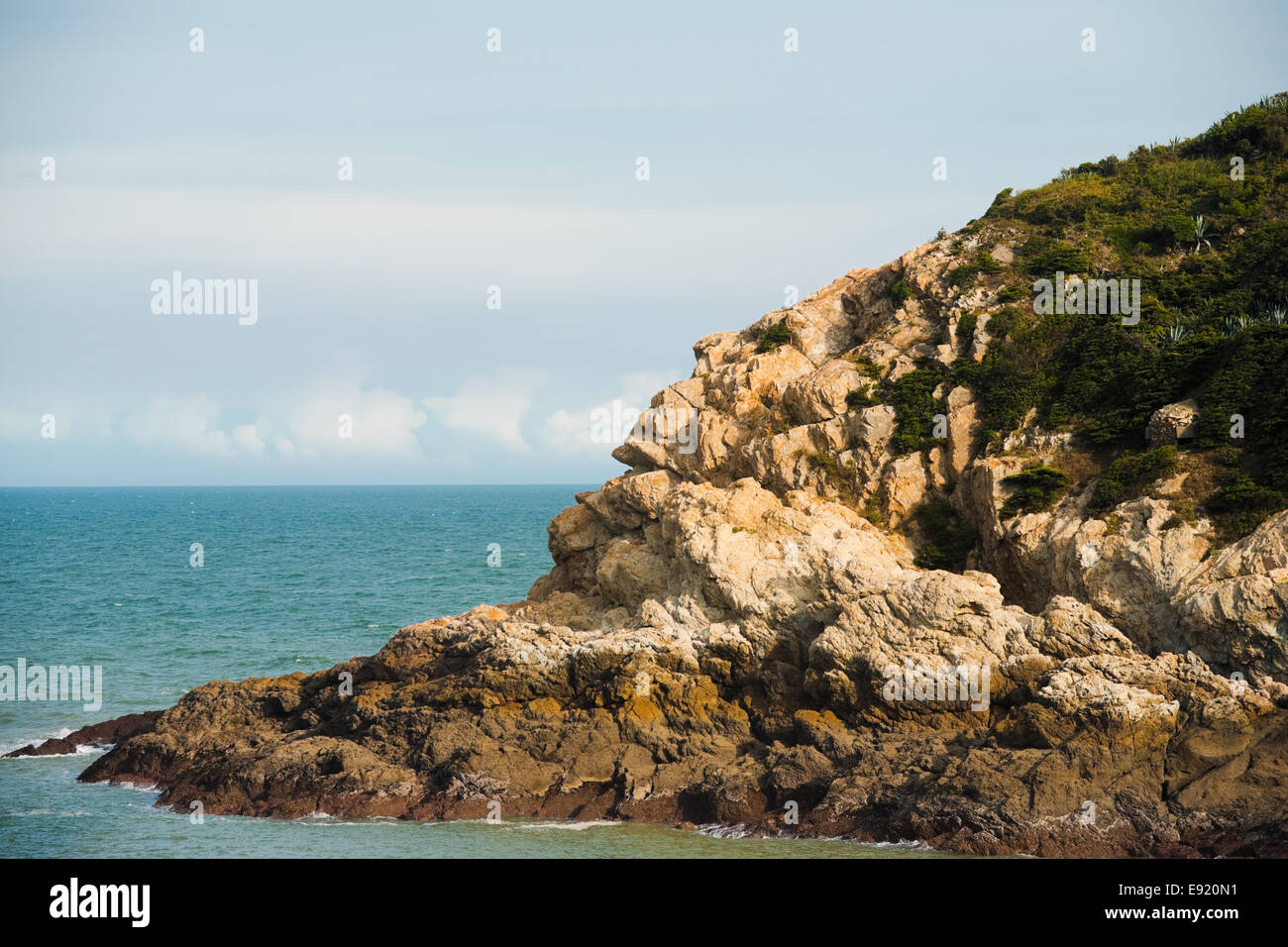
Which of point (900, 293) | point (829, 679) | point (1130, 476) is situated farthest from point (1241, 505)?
point (900, 293)

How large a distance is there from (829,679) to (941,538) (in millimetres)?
6402

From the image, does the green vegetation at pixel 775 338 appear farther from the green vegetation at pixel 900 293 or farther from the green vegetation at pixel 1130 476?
the green vegetation at pixel 1130 476

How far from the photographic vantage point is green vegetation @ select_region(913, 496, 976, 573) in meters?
29.2

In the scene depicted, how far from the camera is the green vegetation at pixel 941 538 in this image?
2916cm

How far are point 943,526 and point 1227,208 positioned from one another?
45.3 feet

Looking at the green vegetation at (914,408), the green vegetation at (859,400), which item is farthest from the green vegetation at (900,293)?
the green vegetation at (859,400)

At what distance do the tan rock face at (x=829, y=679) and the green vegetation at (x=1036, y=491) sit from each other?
0.99 ft

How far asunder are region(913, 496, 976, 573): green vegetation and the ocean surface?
9016mm

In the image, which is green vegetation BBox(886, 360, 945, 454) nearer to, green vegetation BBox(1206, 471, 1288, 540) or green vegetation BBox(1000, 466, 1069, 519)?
green vegetation BBox(1000, 466, 1069, 519)

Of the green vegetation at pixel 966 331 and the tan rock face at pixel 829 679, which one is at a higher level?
the green vegetation at pixel 966 331

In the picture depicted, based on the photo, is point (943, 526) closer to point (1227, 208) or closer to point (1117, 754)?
point (1117, 754)

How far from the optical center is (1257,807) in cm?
2059

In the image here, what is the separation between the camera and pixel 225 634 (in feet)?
158

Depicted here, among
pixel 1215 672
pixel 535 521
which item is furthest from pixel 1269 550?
pixel 535 521
